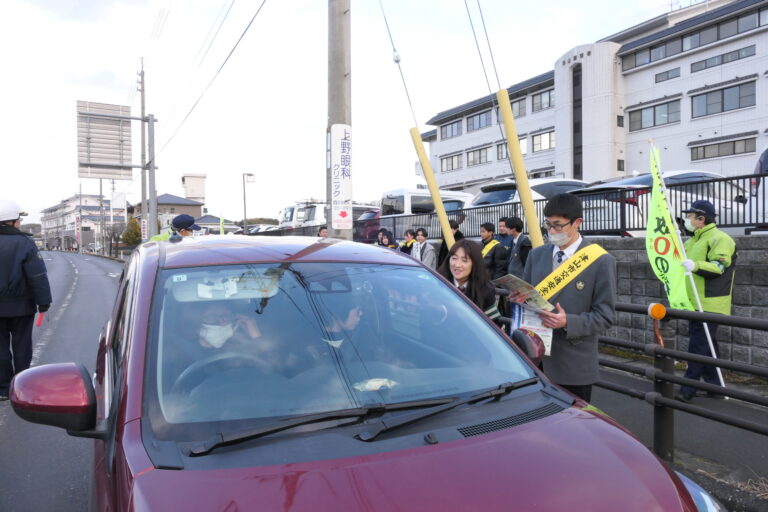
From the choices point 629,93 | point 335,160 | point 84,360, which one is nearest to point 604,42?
point 629,93

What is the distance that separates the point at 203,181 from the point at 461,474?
68.7 metres

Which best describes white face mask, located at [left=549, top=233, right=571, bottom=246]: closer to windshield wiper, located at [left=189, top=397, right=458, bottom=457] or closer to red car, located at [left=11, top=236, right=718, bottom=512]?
red car, located at [left=11, top=236, right=718, bottom=512]

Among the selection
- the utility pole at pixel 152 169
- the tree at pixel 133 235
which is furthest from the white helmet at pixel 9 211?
the tree at pixel 133 235

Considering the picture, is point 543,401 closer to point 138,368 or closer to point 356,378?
point 356,378

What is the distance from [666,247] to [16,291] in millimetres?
6056

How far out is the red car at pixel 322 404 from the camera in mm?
1436

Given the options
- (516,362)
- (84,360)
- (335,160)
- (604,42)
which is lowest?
(84,360)

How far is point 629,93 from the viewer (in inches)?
1304

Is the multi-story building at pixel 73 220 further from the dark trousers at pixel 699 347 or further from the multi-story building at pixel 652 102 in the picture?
the dark trousers at pixel 699 347

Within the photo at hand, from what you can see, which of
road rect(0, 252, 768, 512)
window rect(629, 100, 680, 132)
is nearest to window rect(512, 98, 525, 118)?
window rect(629, 100, 680, 132)

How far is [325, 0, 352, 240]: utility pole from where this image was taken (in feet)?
23.9

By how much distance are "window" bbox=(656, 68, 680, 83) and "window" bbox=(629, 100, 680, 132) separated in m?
1.40

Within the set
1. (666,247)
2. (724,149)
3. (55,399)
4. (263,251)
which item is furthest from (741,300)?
(724,149)

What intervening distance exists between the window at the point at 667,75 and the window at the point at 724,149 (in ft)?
14.6
